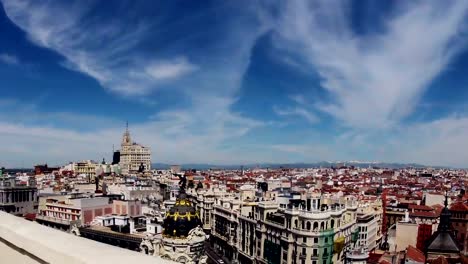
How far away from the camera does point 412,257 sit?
78.0 feet

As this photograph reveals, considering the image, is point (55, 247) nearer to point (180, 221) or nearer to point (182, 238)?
point (182, 238)

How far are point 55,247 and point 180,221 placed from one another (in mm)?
16030

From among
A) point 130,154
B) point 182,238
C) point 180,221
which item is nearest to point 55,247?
point 182,238

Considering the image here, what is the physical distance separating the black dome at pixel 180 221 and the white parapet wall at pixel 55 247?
48.2 ft

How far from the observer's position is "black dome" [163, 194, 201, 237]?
18748 mm

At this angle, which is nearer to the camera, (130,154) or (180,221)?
(180,221)

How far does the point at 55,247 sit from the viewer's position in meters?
3.28

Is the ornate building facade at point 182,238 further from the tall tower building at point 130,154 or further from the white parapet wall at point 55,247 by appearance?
the tall tower building at point 130,154

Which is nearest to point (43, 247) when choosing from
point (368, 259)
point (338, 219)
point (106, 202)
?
point (368, 259)

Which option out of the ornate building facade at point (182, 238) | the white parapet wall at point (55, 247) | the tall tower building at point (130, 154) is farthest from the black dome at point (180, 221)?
the tall tower building at point (130, 154)

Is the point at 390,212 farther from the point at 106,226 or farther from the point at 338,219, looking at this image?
the point at 106,226

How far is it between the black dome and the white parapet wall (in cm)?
1471

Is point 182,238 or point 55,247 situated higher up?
point 55,247

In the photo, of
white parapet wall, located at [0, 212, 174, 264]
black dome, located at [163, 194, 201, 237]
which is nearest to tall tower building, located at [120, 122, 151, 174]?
black dome, located at [163, 194, 201, 237]
